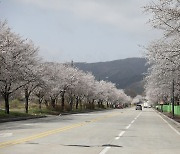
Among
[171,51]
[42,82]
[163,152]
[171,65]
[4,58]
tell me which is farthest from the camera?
[42,82]

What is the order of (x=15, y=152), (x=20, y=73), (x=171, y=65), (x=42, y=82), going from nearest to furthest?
(x=15, y=152), (x=171, y=65), (x=20, y=73), (x=42, y=82)

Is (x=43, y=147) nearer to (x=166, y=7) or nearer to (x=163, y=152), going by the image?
(x=163, y=152)

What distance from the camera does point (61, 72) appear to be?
252 ft

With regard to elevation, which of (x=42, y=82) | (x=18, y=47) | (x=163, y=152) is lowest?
(x=163, y=152)

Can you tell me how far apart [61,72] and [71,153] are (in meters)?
63.6

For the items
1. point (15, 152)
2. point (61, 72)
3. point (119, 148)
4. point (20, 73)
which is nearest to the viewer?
point (15, 152)

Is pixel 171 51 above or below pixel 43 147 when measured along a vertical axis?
above

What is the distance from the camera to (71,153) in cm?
1334

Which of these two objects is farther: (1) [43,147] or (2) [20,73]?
(2) [20,73]

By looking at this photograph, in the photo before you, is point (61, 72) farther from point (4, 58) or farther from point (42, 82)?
point (4, 58)

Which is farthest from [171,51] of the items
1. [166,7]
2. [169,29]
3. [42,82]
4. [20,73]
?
[42,82]

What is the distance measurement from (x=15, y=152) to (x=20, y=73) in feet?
99.2

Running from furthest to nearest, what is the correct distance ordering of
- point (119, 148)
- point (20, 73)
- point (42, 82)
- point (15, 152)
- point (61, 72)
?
point (61, 72)
point (42, 82)
point (20, 73)
point (119, 148)
point (15, 152)

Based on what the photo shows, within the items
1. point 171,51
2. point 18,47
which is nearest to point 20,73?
point 18,47
